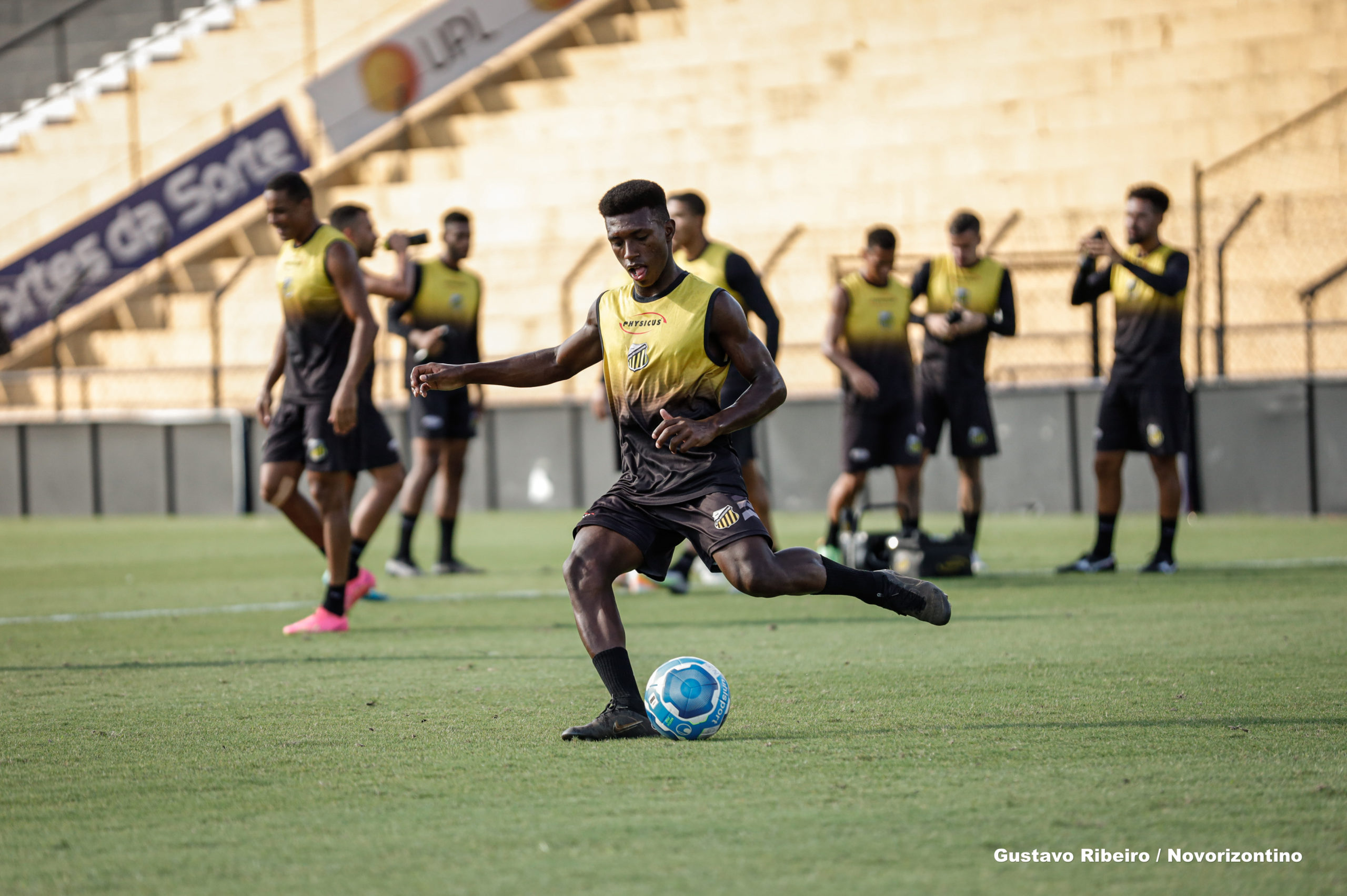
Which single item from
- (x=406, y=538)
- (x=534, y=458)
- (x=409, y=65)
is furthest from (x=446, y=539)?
(x=409, y=65)

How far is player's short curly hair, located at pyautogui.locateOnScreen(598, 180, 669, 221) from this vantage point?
4.91 meters

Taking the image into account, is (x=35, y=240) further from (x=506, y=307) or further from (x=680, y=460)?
(x=680, y=460)

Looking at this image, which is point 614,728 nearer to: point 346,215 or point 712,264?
point 712,264

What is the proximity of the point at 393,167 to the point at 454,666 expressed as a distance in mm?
18776

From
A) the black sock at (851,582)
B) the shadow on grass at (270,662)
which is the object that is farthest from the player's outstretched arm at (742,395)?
the shadow on grass at (270,662)

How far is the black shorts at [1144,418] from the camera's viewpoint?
9875mm

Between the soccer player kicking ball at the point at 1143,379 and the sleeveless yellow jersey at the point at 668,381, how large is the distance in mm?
5248

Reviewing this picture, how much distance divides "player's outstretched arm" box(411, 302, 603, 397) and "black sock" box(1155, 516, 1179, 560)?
18.7 ft

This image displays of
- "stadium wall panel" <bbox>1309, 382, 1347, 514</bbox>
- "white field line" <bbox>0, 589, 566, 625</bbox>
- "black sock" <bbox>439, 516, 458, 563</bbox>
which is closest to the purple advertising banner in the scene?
"black sock" <bbox>439, 516, 458, 563</bbox>

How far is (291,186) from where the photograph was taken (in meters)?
7.76

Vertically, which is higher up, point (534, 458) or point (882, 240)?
point (882, 240)

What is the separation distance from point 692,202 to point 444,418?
2889 mm

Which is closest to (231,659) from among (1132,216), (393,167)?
(1132,216)

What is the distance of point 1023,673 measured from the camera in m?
6.07
